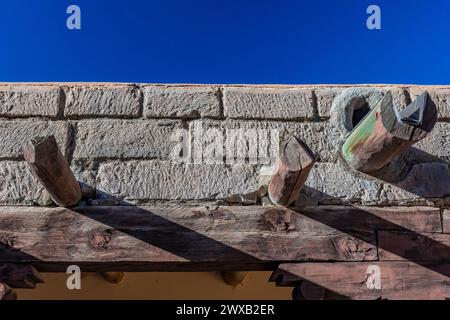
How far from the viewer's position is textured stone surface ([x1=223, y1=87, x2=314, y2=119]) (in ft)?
9.93

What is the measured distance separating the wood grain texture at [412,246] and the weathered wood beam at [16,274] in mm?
1551

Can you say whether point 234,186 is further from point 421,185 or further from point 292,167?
point 421,185

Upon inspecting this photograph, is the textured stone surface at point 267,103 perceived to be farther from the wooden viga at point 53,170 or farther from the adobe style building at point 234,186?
the wooden viga at point 53,170

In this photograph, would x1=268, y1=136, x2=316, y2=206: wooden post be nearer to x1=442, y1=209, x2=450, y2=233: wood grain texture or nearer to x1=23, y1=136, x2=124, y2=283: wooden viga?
x1=442, y1=209, x2=450, y2=233: wood grain texture

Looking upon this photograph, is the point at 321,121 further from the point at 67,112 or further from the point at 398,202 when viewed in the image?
the point at 67,112

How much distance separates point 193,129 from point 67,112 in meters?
0.63

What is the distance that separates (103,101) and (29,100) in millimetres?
369

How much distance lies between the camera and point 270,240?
2.70 meters

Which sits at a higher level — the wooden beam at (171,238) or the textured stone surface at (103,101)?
the textured stone surface at (103,101)

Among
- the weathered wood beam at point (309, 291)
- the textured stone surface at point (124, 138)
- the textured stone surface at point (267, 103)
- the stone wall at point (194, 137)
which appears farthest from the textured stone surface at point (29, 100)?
the weathered wood beam at point (309, 291)

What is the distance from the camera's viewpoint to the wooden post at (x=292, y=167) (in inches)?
92.0

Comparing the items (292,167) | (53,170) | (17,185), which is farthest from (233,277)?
(53,170)

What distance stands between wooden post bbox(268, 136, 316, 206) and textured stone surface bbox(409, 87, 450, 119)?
978 millimetres
